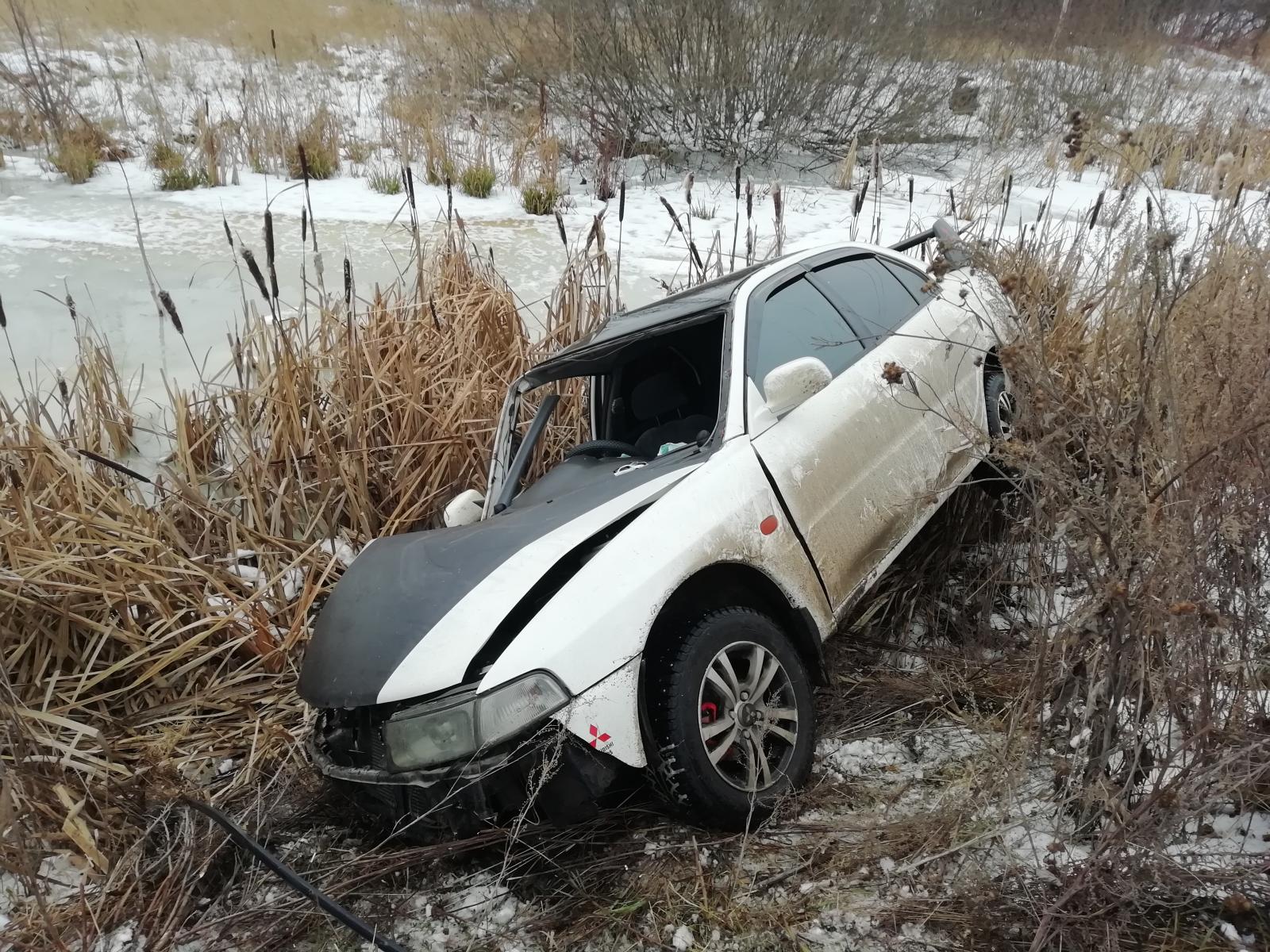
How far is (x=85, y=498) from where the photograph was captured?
3.53 metres

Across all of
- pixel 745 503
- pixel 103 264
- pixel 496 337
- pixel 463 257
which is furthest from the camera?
pixel 103 264

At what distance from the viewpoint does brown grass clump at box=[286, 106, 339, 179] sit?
30.4 feet

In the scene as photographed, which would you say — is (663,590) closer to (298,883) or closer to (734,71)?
(298,883)

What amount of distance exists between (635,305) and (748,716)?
431cm

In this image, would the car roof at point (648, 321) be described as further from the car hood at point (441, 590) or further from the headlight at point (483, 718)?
the headlight at point (483, 718)

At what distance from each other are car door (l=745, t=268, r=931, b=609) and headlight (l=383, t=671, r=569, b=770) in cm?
109

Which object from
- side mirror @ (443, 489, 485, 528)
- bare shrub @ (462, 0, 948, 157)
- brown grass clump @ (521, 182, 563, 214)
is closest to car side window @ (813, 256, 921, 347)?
side mirror @ (443, 489, 485, 528)

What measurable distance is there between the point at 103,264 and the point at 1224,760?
7.68 meters

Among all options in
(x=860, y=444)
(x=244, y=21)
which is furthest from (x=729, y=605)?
(x=244, y=21)

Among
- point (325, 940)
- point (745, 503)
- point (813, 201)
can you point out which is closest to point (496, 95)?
point (813, 201)

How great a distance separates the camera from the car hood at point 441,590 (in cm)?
214

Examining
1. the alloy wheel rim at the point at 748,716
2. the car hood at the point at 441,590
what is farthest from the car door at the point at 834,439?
the alloy wheel rim at the point at 748,716

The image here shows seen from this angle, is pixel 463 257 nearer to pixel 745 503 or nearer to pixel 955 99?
pixel 745 503

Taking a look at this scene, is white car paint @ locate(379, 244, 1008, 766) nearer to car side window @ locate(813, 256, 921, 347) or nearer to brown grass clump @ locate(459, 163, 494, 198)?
car side window @ locate(813, 256, 921, 347)
